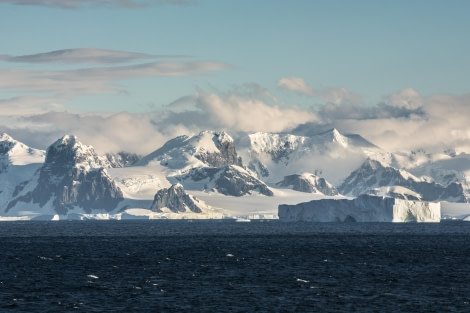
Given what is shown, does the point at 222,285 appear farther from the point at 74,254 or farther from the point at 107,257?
the point at 74,254

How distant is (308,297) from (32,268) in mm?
55378

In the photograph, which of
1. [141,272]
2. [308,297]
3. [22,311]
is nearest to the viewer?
[22,311]

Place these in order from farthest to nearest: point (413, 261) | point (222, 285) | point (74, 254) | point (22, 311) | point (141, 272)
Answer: point (74, 254) < point (413, 261) < point (141, 272) < point (222, 285) < point (22, 311)

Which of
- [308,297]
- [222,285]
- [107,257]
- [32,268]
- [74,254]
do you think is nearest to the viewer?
[308,297]

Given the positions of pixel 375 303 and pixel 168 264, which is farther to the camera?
pixel 168 264

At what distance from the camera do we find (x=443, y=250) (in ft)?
622

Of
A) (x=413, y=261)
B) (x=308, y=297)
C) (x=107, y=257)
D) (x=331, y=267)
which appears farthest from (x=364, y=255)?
(x=308, y=297)

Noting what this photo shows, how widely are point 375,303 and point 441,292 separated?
1276cm

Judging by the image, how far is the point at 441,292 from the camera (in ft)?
353

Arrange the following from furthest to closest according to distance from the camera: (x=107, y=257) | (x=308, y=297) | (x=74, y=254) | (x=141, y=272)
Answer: (x=74, y=254) → (x=107, y=257) → (x=141, y=272) → (x=308, y=297)

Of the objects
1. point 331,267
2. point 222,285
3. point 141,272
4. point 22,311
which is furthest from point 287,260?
point 22,311

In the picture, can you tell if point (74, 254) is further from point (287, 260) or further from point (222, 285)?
point (222, 285)

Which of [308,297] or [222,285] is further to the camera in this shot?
[222,285]

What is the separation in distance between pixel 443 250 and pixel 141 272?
2952 inches
